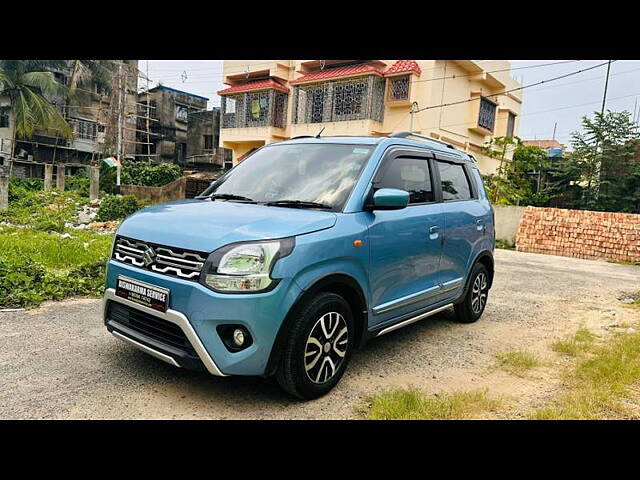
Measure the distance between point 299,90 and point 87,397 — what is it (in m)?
23.6

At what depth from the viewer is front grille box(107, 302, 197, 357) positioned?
2996mm

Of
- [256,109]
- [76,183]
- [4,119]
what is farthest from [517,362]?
[4,119]

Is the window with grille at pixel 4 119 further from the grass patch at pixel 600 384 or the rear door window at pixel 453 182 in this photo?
the grass patch at pixel 600 384

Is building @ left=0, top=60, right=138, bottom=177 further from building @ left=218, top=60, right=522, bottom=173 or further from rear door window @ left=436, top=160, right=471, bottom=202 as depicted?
rear door window @ left=436, top=160, right=471, bottom=202

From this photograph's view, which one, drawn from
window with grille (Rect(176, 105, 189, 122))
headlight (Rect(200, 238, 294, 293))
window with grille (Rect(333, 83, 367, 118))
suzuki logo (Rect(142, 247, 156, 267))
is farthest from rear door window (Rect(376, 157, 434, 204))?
window with grille (Rect(176, 105, 189, 122))

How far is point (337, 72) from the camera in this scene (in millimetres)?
23312

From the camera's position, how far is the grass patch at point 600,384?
3295 mm

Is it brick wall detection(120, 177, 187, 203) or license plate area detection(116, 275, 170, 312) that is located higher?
license plate area detection(116, 275, 170, 312)

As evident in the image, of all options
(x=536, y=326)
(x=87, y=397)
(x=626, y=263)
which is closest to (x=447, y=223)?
(x=536, y=326)

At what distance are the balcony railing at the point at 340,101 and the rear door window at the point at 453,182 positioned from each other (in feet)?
57.5

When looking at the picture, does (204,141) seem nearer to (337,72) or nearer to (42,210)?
(337,72)

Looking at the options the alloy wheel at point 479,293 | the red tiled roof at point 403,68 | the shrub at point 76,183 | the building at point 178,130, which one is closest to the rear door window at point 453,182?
the alloy wheel at point 479,293

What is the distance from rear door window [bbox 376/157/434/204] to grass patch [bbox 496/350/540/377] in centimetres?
166

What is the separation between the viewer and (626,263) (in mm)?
14234
